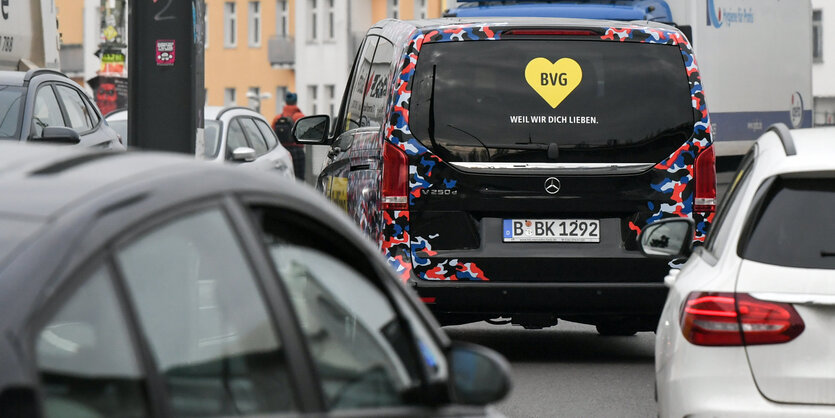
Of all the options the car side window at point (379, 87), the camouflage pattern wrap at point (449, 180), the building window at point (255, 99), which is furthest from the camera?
the building window at point (255, 99)

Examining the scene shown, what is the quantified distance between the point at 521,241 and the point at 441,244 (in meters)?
0.42

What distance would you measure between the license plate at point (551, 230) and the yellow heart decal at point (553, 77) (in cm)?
65

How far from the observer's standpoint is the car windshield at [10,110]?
1258cm

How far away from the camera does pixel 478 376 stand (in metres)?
3.59

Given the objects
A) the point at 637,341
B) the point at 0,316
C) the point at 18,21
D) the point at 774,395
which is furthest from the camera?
the point at 18,21

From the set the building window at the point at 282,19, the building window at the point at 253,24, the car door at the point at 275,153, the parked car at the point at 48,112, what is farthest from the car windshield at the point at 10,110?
the building window at the point at 253,24

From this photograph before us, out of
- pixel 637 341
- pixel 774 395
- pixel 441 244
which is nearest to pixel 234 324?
pixel 774 395

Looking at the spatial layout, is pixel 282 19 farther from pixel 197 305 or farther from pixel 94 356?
pixel 94 356

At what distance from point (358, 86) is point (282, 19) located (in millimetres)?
69979

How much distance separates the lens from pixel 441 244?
375 inches

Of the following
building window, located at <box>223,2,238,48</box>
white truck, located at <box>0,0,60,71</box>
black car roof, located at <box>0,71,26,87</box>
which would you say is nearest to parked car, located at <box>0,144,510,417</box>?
black car roof, located at <box>0,71,26,87</box>

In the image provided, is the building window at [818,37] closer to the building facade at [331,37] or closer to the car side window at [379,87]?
the building facade at [331,37]

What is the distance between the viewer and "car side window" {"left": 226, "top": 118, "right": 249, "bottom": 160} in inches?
729

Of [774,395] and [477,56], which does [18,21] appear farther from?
[774,395]
